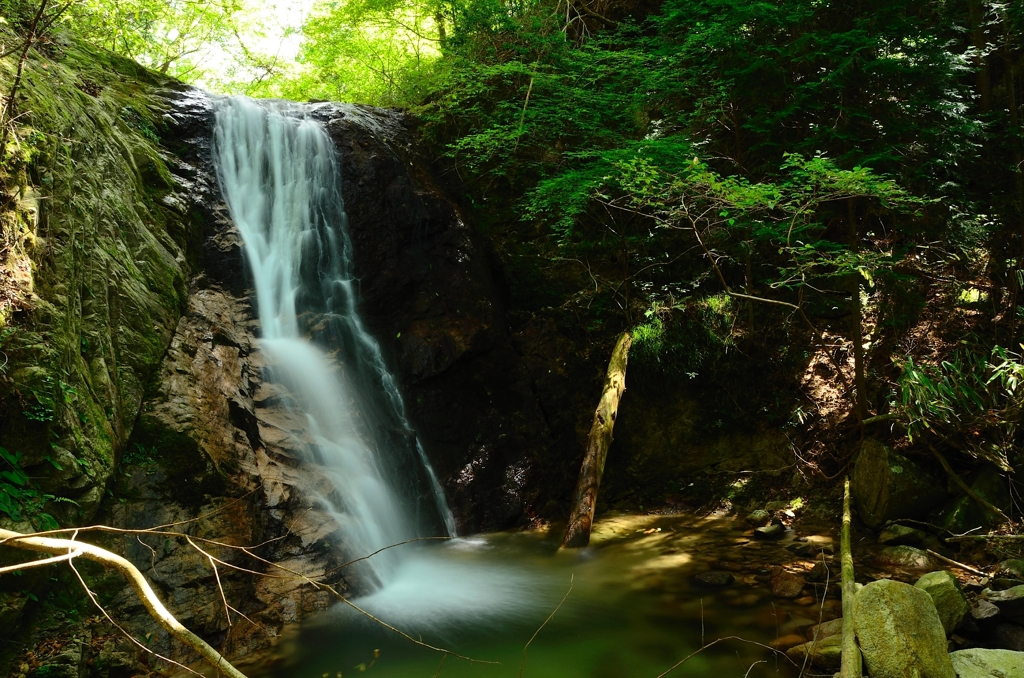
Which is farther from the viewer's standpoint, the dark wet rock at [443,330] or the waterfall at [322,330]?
the dark wet rock at [443,330]

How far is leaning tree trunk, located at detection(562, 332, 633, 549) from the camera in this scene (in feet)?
22.1

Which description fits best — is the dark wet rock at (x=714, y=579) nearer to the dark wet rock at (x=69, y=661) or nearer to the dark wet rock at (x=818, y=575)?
the dark wet rock at (x=818, y=575)

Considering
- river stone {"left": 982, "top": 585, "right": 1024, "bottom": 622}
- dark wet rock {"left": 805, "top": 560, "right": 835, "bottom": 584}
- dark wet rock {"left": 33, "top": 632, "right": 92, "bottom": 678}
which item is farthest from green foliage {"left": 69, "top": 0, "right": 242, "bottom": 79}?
river stone {"left": 982, "top": 585, "right": 1024, "bottom": 622}

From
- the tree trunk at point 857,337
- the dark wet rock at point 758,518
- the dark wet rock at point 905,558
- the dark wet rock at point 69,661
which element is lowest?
the dark wet rock at point 758,518

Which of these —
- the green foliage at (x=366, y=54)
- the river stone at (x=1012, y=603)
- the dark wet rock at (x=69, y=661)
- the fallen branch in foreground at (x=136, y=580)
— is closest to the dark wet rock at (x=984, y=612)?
the river stone at (x=1012, y=603)

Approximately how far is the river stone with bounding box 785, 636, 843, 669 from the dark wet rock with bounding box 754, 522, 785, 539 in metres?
2.40

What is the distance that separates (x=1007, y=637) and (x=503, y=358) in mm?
5798

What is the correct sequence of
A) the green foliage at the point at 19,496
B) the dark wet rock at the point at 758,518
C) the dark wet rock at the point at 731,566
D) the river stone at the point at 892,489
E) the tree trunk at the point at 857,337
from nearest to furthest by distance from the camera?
1. the green foliage at the point at 19,496
2. the dark wet rock at the point at 731,566
3. the river stone at the point at 892,489
4. the tree trunk at the point at 857,337
5. the dark wet rock at the point at 758,518

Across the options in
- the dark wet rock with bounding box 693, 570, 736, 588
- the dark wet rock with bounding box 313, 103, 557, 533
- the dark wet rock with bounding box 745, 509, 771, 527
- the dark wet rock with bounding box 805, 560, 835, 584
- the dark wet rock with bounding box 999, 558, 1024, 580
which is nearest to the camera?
the dark wet rock with bounding box 999, 558, 1024, 580

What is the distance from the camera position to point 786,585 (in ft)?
17.2

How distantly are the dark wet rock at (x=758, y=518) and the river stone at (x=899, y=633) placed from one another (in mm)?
3177

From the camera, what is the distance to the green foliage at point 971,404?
224 inches

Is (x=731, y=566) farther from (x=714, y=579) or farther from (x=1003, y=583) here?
(x=1003, y=583)

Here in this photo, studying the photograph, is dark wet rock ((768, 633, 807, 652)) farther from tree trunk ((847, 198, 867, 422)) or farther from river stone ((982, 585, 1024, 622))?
tree trunk ((847, 198, 867, 422))
